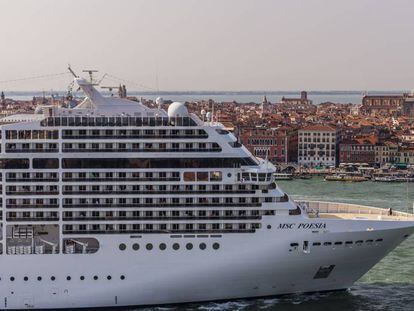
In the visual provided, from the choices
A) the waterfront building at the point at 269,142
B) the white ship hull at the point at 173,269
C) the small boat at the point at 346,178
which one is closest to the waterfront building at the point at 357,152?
the waterfront building at the point at 269,142

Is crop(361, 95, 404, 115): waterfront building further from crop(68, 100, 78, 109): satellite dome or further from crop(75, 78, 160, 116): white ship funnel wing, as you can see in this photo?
crop(75, 78, 160, 116): white ship funnel wing

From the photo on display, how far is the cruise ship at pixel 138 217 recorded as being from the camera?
18.5 meters

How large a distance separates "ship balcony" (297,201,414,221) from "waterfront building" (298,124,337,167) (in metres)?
35.3

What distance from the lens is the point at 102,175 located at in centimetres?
1869

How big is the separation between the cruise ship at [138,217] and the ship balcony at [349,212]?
1218mm

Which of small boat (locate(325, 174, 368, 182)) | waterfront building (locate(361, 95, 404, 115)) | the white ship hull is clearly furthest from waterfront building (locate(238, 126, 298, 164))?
waterfront building (locate(361, 95, 404, 115))

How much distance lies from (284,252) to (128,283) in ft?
10.8

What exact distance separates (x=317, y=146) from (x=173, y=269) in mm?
39225

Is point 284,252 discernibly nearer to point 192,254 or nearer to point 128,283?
point 192,254

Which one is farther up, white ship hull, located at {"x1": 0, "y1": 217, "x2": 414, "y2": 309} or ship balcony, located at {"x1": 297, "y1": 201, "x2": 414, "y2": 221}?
ship balcony, located at {"x1": 297, "y1": 201, "x2": 414, "y2": 221}

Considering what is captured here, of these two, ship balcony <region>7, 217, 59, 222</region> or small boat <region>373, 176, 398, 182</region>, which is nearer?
ship balcony <region>7, 217, 59, 222</region>

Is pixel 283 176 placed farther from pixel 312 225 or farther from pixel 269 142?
pixel 312 225

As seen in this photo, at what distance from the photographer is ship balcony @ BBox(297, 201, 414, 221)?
798 inches

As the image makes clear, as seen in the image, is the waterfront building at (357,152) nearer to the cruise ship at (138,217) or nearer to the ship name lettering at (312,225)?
the cruise ship at (138,217)
